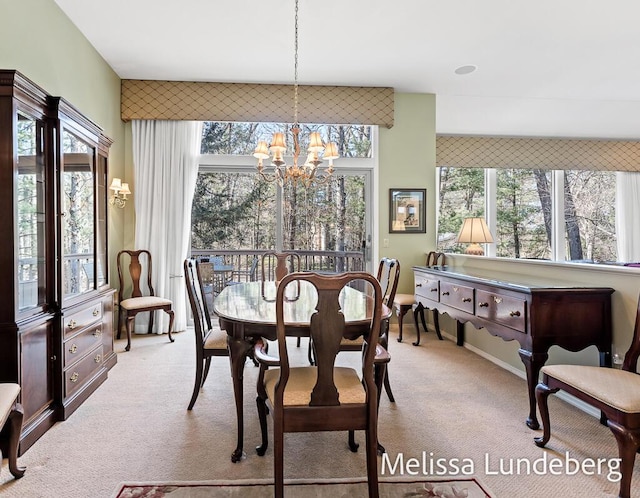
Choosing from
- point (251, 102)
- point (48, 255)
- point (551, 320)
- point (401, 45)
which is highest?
point (401, 45)

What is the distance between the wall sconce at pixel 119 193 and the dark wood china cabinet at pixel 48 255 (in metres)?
0.96

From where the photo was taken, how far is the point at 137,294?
4293 millimetres

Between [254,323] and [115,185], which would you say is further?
[115,185]

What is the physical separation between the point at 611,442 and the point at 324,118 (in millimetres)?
3839

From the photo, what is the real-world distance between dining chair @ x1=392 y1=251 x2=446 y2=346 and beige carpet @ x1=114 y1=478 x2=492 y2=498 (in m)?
2.24

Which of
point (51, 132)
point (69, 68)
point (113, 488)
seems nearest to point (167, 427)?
point (113, 488)

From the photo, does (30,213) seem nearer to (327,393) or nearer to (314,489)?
(327,393)

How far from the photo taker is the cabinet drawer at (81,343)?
2.45m

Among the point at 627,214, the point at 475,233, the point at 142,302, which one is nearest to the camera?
the point at 142,302

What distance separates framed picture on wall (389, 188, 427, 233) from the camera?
15.5 ft

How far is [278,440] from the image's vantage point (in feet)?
5.07

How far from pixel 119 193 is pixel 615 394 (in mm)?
4533

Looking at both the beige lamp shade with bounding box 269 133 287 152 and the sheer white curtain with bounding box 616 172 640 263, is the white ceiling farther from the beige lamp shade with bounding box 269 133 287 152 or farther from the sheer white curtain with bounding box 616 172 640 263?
the sheer white curtain with bounding box 616 172 640 263

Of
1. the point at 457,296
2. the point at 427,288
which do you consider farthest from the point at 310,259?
the point at 457,296
